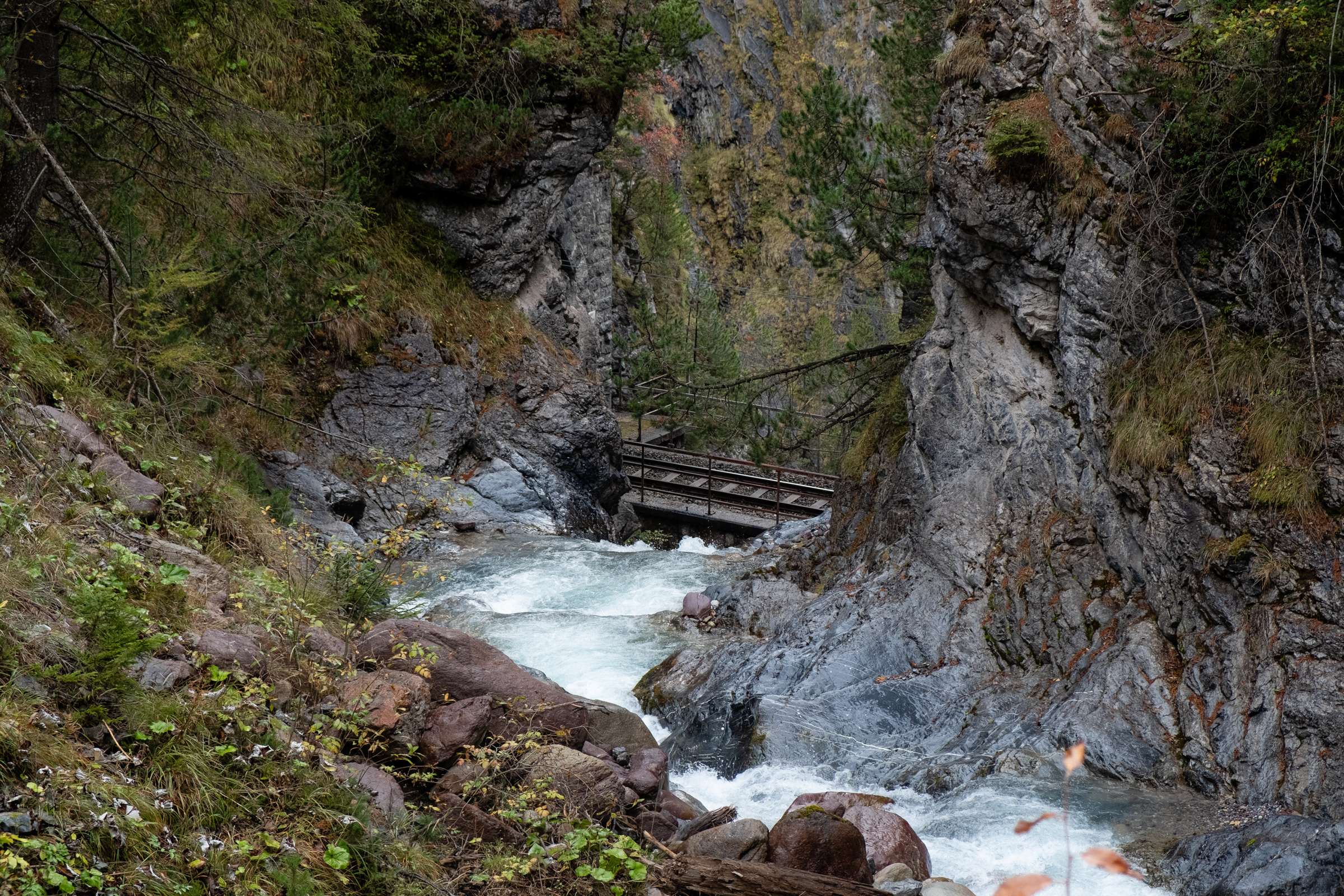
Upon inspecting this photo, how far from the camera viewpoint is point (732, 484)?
21109 mm

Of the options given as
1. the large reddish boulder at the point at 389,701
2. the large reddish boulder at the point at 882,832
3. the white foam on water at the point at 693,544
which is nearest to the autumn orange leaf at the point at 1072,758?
the large reddish boulder at the point at 389,701

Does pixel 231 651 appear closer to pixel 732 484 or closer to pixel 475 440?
pixel 475 440

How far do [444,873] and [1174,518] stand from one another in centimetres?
611

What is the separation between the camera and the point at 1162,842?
593 cm

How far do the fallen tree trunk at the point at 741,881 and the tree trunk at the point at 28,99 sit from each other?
6.75m

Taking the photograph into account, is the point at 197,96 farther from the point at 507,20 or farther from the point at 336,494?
the point at 507,20

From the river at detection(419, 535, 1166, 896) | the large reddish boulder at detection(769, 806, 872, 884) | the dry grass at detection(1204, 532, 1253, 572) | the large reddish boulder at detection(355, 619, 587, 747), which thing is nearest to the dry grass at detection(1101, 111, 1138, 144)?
the dry grass at detection(1204, 532, 1253, 572)

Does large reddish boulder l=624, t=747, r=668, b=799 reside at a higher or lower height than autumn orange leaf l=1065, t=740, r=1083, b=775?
lower

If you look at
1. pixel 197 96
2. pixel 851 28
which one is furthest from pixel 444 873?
pixel 851 28

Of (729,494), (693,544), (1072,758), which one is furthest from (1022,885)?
(729,494)

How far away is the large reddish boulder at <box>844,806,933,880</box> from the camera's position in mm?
5641

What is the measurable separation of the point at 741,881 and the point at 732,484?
54.0 feet

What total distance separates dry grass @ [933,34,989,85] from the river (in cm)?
689

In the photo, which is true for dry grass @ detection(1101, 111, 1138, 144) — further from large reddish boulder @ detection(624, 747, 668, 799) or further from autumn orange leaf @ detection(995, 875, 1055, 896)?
autumn orange leaf @ detection(995, 875, 1055, 896)
